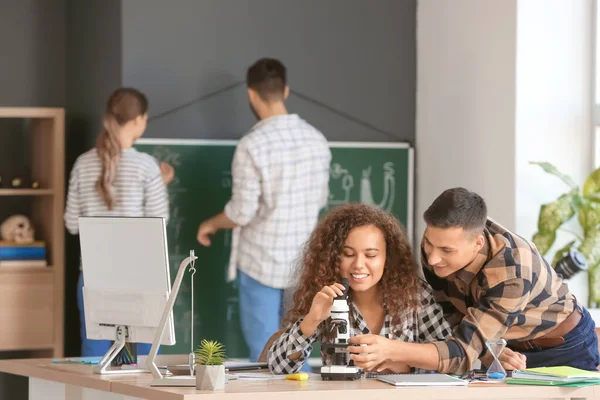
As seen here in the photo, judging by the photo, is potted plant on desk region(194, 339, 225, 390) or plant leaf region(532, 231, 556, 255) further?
plant leaf region(532, 231, 556, 255)

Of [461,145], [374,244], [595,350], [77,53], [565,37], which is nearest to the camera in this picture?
[374,244]

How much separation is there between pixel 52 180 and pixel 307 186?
1.35 m

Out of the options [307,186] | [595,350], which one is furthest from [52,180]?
[595,350]

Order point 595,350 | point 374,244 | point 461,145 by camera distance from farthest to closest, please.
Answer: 1. point 461,145
2. point 595,350
3. point 374,244

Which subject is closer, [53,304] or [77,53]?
[53,304]

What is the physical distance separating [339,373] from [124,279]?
751 millimetres

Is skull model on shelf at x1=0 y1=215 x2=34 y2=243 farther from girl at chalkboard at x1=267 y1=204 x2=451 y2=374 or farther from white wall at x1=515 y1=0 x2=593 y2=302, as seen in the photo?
girl at chalkboard at x1=267 y1=204 x2=451 y2=374

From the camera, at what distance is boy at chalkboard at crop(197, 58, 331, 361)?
200 inches

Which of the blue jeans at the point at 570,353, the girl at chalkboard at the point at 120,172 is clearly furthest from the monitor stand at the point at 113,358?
the girl at chalkboard at the point at 120,172

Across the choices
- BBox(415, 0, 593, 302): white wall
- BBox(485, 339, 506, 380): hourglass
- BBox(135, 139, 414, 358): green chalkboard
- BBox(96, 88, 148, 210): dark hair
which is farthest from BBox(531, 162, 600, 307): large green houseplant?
BBox(96, 88, 148, 210): dark hair

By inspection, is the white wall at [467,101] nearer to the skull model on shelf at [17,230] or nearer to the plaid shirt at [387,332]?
the plaid shirt at [387,332]

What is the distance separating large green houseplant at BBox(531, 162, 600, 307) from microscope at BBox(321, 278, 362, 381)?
6.29 feet

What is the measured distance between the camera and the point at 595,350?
3.53 metres

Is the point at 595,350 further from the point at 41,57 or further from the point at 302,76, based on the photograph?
the point at 41,57
